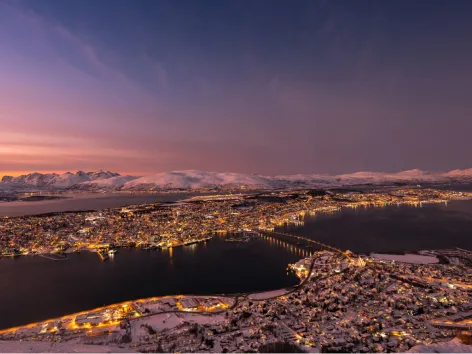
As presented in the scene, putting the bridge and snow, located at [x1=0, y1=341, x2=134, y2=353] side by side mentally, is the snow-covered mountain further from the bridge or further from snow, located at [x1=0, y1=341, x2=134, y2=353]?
snow, located at [x1=0, y1=341, x2=134, y2=353]

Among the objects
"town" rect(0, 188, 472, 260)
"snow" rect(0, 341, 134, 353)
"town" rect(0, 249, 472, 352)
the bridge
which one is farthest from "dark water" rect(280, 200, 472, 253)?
"snow" rect(0, 341, 134, 353)

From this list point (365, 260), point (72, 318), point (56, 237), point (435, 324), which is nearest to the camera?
point (435, 324)

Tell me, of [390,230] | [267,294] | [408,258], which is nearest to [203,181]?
[390,230]

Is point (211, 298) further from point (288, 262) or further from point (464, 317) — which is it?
point (464, 317)

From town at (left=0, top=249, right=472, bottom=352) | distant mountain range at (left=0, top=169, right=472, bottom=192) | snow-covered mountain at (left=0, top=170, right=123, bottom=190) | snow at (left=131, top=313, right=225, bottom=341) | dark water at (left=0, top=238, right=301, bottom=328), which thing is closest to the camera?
town at (left=0, top=249, right=472, bottom=352)

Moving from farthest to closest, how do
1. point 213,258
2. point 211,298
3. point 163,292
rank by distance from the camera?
point 213,258 → point 163,292 → point 211,298

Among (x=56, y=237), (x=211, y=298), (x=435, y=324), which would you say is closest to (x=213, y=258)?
(x=211, y=298)

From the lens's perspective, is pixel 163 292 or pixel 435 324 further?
pixel 163 292
